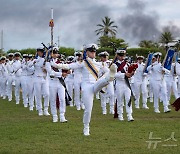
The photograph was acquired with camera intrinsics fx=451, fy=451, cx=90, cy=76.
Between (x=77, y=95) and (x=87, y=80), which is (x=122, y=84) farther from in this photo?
(x=77, y=95)

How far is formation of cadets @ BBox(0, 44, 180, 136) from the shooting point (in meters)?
12.4

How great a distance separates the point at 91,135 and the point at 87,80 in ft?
4.97

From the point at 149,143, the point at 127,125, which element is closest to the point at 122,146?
the point at 149,143

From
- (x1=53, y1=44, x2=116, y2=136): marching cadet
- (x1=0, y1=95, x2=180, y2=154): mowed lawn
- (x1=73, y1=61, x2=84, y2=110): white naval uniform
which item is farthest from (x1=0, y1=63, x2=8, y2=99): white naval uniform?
(x1=53, y1=44, x2=116, y2=136): marching cadet

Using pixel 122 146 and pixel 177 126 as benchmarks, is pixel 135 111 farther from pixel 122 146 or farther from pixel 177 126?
pixel 122 146

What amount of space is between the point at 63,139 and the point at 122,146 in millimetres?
1829

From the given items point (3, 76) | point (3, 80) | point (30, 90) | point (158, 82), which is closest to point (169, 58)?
point (158, 82)

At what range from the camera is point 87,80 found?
487 inches

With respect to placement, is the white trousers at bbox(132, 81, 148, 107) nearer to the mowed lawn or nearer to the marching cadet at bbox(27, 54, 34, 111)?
the mowed lawn

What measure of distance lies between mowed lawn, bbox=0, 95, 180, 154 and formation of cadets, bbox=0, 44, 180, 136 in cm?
70

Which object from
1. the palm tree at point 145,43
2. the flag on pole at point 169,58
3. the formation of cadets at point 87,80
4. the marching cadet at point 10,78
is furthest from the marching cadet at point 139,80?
the palm tree at point 145,43

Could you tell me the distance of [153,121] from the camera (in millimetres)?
15773

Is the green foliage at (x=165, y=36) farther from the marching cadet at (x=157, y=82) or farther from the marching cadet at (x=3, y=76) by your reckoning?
the marching cadet at (x=157, y=82)

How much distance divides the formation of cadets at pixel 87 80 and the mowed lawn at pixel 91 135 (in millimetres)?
700
